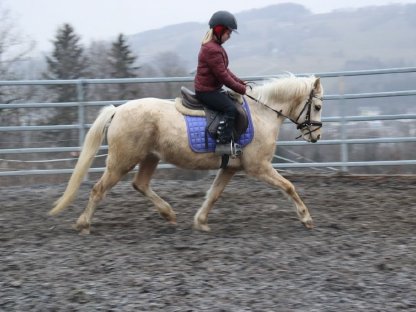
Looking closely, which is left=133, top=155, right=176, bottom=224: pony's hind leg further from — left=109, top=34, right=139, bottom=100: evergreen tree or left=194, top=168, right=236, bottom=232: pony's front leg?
left=109, top=34, right=139, bottom=100: evergreen tree

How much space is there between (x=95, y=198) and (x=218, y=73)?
1840mm

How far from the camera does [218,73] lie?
6043 millimetres

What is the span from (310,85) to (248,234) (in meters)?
1.80

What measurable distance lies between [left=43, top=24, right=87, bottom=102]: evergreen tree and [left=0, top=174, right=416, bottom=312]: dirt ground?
25561 millimetres

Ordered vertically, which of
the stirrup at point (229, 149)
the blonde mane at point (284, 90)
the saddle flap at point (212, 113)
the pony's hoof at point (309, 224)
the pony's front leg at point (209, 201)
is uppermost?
the blonde mane at point (284, 90)

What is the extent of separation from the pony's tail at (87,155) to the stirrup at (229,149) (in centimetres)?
120

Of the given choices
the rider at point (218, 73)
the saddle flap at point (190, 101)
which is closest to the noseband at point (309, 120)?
the rider at point (218, 73)

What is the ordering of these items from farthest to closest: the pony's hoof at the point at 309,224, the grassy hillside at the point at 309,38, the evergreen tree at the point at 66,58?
the grassy hillside at the point at 309,38 → the evergreen tree at the point at 66,58 → the pony's hoof at the point at 309,224

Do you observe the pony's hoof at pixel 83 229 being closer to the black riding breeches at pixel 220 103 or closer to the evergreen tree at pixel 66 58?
the black riding breeches at pixel 220 103

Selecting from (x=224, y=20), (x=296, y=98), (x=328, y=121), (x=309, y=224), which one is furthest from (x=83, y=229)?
(x=328, y=121)

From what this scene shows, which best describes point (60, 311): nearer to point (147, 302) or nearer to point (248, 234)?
point (147, 302)

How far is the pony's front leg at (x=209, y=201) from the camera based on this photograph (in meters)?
6.45

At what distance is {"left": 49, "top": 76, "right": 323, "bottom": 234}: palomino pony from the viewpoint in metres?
6.20

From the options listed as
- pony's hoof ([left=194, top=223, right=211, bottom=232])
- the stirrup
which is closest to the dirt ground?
pony's hoof ([left=194, top=223, right=211, bottom=232])
